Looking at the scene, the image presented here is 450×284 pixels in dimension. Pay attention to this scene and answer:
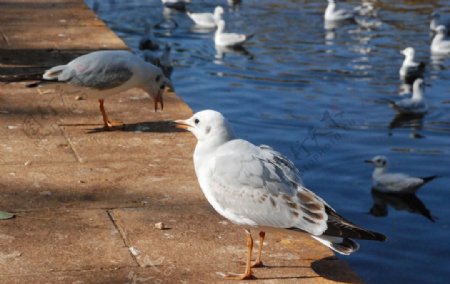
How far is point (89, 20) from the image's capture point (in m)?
12.5

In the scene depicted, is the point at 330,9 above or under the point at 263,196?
under

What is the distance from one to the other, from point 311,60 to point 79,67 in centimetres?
776

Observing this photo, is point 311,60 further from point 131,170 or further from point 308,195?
point 308,195

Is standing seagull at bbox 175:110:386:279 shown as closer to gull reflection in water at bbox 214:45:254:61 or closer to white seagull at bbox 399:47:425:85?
white seagull at bbox 399:47:425:85

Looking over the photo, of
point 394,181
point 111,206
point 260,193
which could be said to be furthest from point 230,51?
point 260,193

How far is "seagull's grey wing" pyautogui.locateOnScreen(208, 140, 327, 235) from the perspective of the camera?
507cm

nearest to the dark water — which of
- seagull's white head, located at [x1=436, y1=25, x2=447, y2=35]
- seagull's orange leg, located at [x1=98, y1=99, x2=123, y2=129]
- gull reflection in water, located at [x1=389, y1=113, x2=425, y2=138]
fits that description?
gull reflection in water, located at [x1=389, y1=113, x2=425, y2=138]

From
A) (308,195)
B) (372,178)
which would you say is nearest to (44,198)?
(308,195)

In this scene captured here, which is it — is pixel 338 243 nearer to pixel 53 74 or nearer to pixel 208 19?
pixel 53 74

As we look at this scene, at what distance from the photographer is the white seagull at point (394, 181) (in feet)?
31.8

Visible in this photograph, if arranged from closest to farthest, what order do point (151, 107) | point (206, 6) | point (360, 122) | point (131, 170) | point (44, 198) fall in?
1. point (44, 198)
2. point (131, 170)
3. point (151, 107)
4. point (360, 122)
5. point (206, 6)

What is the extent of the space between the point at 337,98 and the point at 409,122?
1.12 meters

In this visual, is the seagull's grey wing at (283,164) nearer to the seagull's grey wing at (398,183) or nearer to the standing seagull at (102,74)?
the standing seagull at (102,74)

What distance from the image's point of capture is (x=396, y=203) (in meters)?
9.95
